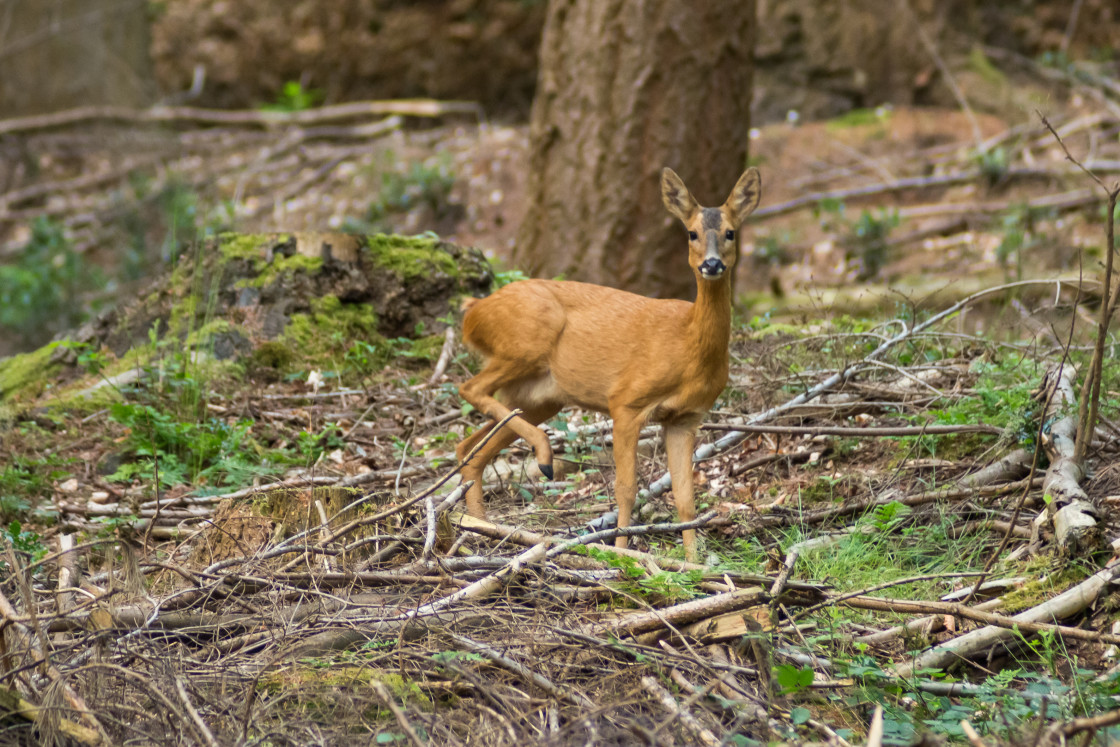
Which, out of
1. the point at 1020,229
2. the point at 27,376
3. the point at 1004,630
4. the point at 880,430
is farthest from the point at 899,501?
the point at 1020,229

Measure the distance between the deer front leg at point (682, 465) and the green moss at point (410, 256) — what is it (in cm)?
350

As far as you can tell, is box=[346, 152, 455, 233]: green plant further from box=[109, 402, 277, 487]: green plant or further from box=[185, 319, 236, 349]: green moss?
box=[109, 402, 277, 487]: green plant

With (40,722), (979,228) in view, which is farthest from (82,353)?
(979,228)

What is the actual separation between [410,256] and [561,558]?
424cm

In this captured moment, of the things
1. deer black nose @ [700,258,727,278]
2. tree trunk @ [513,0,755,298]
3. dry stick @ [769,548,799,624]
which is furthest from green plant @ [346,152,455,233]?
dry stick @ [769,548,799,624]

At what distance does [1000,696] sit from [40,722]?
2611 millimetres

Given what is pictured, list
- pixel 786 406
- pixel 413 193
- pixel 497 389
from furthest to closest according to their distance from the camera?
pixel 413 193 < pixel 786 406 < pixel 497 389

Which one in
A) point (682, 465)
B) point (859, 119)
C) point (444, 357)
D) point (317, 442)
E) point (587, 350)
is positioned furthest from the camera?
point (859, 119)

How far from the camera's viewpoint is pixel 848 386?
556cm

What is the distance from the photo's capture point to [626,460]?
436 cm

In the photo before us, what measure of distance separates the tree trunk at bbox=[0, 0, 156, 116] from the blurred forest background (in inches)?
1.2

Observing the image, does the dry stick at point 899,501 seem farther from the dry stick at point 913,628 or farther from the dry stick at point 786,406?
the dry stick at point 913,628

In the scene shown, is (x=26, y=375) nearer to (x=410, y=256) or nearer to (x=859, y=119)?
(x=410, y=256)

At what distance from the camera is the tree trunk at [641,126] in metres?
7.94
